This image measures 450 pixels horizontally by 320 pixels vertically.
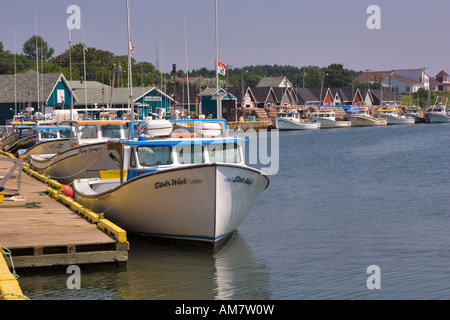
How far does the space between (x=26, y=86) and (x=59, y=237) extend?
236ft

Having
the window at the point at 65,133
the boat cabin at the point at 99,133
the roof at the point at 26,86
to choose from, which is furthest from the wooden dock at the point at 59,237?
the roof at the point at 26,86

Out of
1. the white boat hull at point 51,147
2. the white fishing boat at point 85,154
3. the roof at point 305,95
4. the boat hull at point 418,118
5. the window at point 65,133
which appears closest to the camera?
the white fishing boat at point 85,154

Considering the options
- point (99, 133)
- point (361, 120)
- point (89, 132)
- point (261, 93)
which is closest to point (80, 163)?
point (99, 133)

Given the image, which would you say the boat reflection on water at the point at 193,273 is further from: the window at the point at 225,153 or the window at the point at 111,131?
the window at the point at 111,131

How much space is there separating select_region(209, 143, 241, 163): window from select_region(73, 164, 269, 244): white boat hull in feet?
3.61

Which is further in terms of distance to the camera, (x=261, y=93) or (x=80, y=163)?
(x=261, y=93)

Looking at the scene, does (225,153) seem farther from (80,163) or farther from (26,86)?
(26,86)

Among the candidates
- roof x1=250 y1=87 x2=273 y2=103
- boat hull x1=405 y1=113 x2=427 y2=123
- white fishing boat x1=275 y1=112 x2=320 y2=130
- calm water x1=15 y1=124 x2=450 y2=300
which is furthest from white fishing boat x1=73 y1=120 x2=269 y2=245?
boat hull x1=405 y1=113 x2=427 y2=123

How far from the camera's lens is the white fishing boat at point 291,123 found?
4087 inches

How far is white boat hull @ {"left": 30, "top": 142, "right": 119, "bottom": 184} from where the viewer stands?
83.7 feet

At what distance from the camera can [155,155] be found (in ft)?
60.5

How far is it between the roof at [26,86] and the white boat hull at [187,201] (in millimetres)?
64012

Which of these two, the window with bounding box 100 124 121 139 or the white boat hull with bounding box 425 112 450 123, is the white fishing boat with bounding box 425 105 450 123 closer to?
the white boat hull with bounding box 425 112 450 123

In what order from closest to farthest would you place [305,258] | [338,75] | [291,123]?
[305,258] → [291,123] → [338,75]
